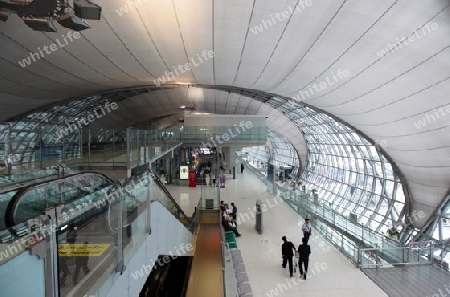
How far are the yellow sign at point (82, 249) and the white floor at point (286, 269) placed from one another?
4398 mm

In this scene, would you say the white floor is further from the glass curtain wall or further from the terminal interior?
the glass curtain wall

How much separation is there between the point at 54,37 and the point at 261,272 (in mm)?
14074

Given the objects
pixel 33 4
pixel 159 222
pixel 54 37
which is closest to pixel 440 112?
pixel 159 222

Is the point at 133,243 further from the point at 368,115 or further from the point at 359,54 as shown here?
the point at 368,115

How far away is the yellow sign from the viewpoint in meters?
2.33

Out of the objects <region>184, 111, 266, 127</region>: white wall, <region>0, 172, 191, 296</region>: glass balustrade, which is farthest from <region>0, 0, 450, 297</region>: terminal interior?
<region>184, 111, 266, 127</region>: white wall

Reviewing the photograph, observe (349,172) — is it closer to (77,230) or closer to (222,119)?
(222,119)

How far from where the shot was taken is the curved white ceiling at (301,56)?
34.2ft

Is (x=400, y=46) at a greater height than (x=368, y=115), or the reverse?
(x=400, y=46)

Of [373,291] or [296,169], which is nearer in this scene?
[373,291]

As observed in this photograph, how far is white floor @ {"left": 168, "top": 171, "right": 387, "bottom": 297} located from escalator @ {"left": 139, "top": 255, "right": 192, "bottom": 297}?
3.21 meters

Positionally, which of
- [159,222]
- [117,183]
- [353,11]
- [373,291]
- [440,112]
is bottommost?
[373,291]

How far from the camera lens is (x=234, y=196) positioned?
748 inches

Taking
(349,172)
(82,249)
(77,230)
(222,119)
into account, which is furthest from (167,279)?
(349,172)
